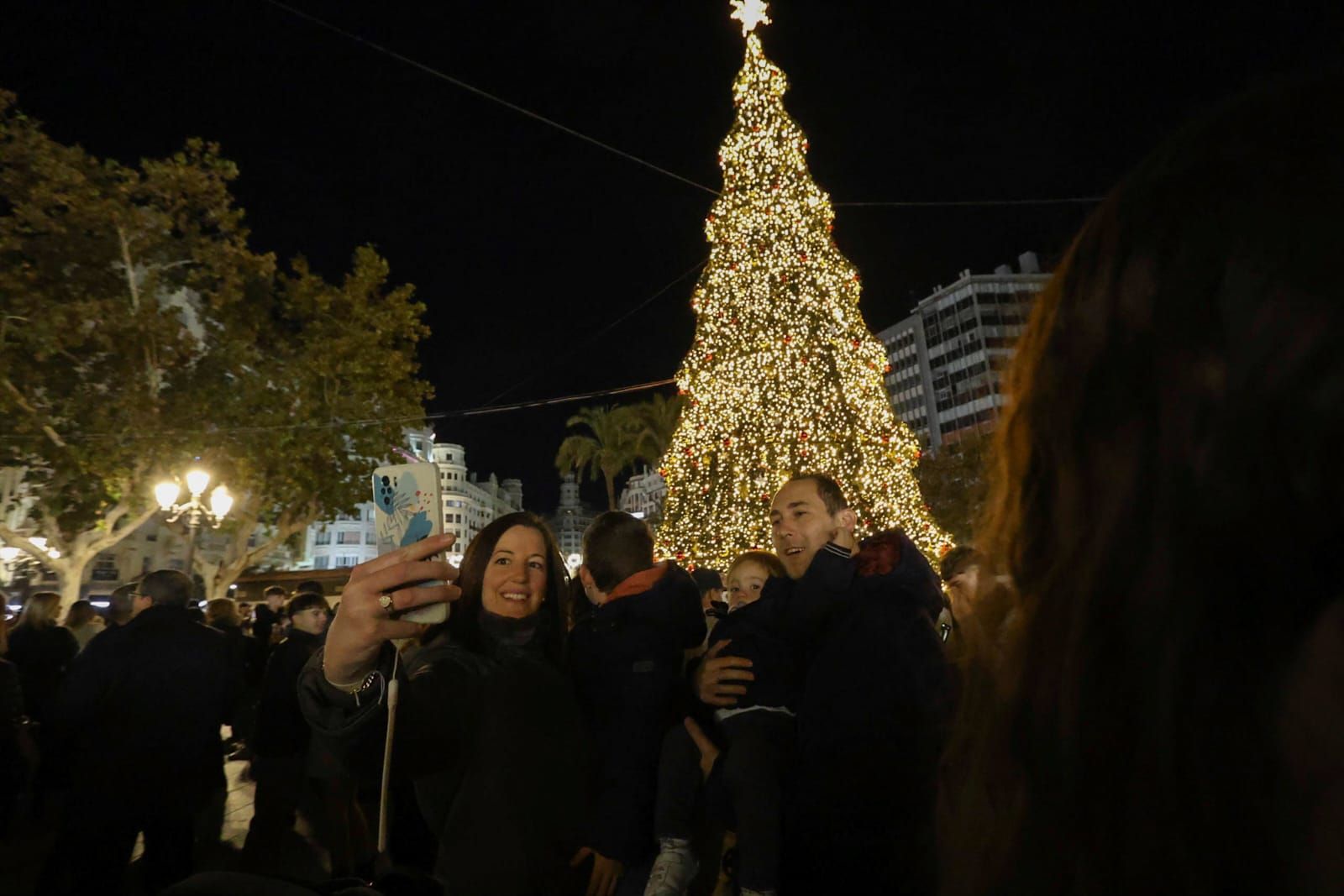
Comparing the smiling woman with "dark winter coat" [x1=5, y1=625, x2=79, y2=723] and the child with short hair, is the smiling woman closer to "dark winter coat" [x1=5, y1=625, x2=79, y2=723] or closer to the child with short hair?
the child with short hair

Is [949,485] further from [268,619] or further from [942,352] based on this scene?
[942,352]

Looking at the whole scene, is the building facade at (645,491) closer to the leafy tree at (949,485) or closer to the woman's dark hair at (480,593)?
the leafy tree at (949,485)

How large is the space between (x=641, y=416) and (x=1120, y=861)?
29.5 m

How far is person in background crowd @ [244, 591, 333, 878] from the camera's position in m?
5.41

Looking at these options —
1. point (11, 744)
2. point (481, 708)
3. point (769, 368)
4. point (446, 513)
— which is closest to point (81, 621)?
point (11, 744)

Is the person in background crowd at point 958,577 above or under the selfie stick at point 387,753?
above

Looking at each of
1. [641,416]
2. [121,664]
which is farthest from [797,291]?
[641,416]

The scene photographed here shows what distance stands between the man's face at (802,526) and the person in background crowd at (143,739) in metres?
3.96

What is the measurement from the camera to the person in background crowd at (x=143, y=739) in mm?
4309

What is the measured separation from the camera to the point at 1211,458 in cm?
61

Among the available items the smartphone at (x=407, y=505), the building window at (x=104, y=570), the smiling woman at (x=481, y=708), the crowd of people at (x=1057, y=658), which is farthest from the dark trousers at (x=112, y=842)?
the building window at (x=104, y=570)

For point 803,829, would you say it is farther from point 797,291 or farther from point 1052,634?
point 797,291

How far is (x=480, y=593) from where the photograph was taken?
2.78 meters

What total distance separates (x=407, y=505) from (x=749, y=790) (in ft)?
5.67
